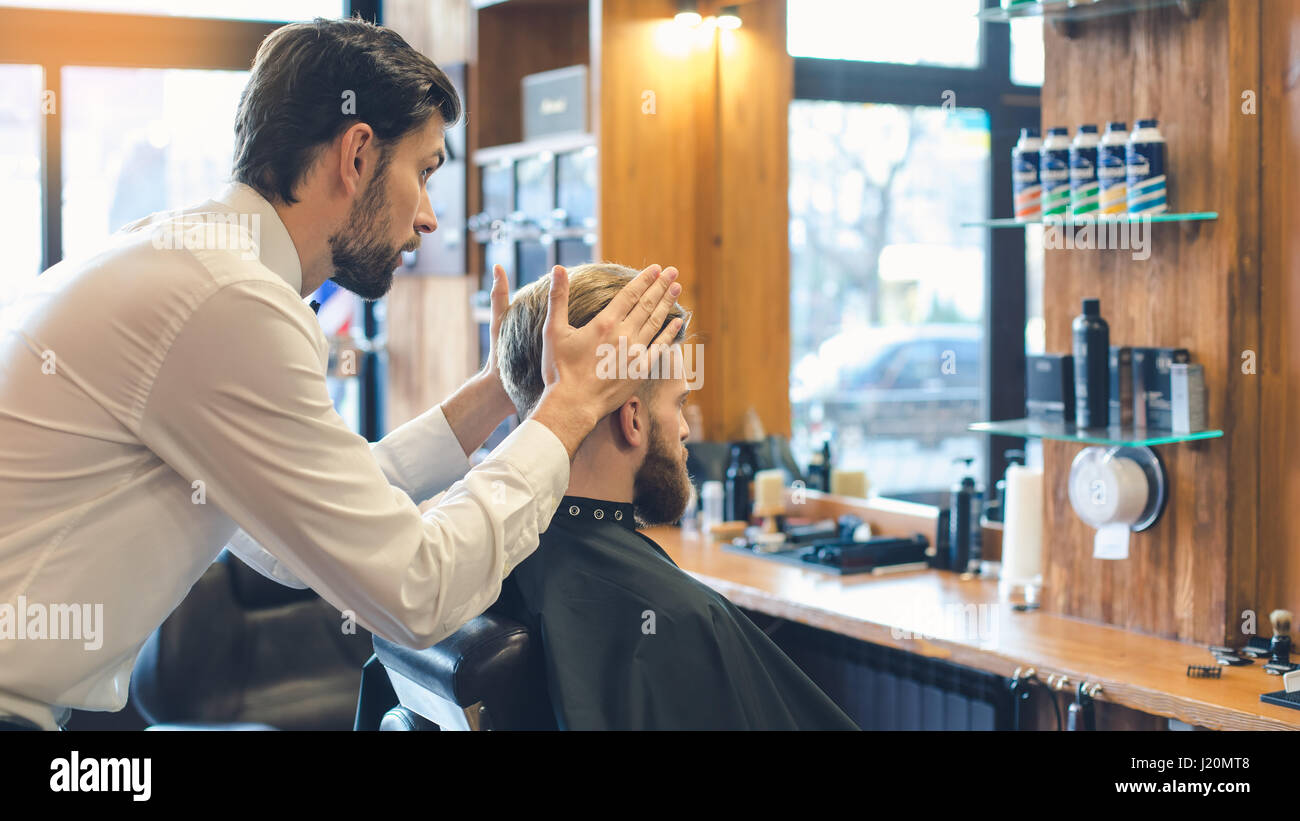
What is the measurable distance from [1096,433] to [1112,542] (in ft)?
0.74

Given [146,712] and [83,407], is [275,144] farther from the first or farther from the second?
[146,712]

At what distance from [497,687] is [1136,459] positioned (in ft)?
4.94

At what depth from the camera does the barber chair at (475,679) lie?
135 centimetres

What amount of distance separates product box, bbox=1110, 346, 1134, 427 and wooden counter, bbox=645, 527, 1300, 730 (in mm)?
422

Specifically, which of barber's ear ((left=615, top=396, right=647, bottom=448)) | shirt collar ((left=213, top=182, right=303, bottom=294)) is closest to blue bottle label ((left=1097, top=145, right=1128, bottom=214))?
barber's ear ((left=615, top=396, right=647, bottom=448))

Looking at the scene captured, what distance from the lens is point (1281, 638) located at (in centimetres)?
211

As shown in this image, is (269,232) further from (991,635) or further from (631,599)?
(991,635)

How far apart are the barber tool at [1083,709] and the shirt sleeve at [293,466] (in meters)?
1.20

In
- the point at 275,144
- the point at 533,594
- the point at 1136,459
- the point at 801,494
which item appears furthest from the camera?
the point at 801,494

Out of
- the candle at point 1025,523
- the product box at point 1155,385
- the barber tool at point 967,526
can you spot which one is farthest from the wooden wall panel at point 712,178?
the product box at point 1155,385

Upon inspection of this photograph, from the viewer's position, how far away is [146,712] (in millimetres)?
2801

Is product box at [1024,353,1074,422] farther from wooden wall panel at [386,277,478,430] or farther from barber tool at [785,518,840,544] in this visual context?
wooden wall panel at [386,277,478,430]

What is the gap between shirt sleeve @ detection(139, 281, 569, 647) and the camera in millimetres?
1309

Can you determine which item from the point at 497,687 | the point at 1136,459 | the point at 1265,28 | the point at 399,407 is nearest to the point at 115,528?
the point at 497,687
